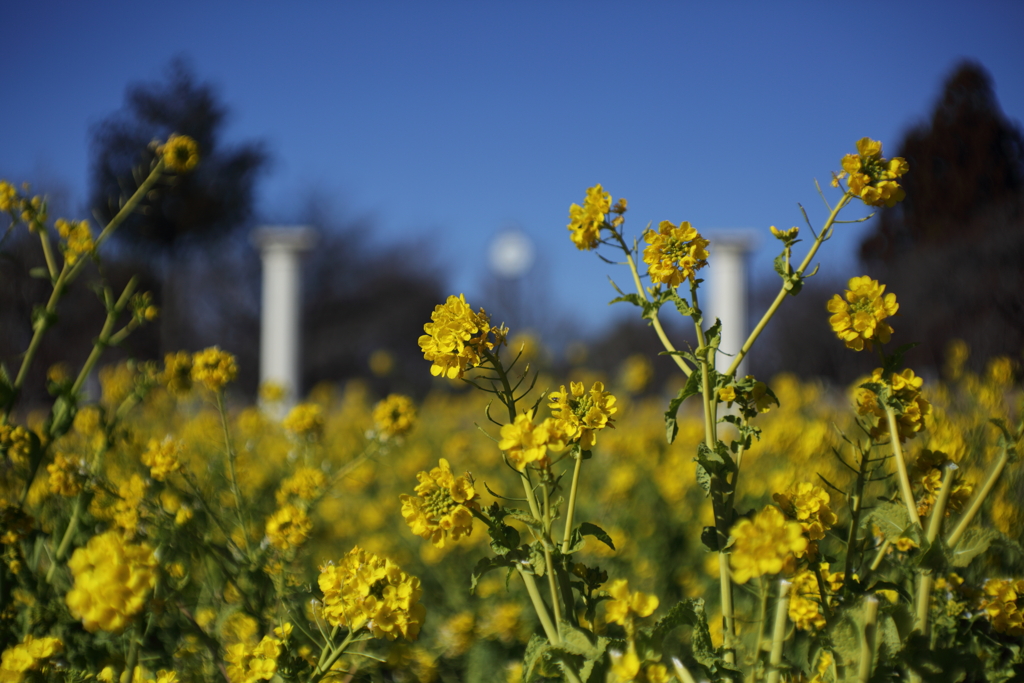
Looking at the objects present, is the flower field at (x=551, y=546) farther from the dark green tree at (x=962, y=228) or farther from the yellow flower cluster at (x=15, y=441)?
the dark green tree at (x=962, y=228)

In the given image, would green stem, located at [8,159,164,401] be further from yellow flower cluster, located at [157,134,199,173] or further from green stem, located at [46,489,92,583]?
green stem, located at [46,489,92,583]

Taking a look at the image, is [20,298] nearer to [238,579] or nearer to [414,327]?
[238,579]

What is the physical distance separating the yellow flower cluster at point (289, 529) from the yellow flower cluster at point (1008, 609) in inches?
48.9

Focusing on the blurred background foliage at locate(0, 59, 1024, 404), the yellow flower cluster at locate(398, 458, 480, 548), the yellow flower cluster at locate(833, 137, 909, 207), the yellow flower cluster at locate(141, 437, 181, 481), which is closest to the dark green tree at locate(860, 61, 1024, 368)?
the blurred background foliage at locate(0, 59, 1024, 404)

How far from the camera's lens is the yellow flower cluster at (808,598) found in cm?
105

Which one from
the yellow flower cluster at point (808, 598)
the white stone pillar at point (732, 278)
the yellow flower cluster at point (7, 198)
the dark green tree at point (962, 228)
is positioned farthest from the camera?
the white stone pillar at point (732, 278)

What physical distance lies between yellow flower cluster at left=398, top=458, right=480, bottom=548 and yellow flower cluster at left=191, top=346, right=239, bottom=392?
0.99 meters

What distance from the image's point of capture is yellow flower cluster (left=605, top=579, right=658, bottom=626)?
3.17ft

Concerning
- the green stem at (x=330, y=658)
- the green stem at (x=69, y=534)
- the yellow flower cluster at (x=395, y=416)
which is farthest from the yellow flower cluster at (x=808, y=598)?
the green stem at (x=69, y=534)

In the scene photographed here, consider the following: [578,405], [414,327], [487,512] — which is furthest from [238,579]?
[414,327]

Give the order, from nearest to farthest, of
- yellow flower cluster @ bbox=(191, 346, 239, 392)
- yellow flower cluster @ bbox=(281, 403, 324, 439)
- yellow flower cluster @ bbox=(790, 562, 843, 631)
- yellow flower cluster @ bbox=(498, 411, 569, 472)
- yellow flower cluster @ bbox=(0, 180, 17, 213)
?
yellow flower cluster @ bbox=(498, 411, 569, 472), yellow flower cluster @ bbox=(790, 562, 843, 631), yellow flower cluster @ bbox=(0, 180, 17, 213), yellow flower cluster @ bbox=(191, 346, 239, 392), yellow flower cluster @ bbox=(281, 403, 324, 439)

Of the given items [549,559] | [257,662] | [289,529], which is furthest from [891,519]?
[289,529]

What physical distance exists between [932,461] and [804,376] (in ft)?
24.5

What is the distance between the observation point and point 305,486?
68.6 inches
